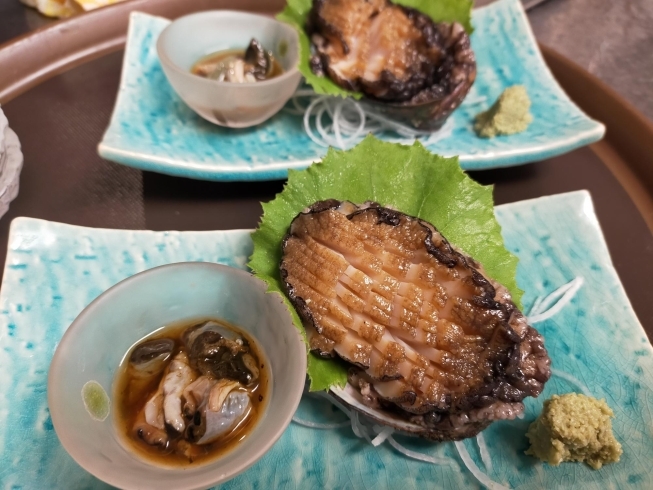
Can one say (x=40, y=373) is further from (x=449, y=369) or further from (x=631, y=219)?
(x=631, y=219)

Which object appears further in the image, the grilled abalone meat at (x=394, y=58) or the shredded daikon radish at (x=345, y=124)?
the shredded daikon radish at (x=345, y=124)

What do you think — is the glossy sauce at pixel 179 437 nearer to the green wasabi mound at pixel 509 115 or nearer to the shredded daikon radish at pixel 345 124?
the shredded daikon radish at pixel 345 124

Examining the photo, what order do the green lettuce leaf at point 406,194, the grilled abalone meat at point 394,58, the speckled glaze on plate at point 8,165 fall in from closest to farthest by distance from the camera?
the green lettuce leaf at point 406,194, the speckled glaze on plate at point 8,165, the grilled abalone meat at point 394,58

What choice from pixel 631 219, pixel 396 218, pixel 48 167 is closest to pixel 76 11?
pixel 48 167

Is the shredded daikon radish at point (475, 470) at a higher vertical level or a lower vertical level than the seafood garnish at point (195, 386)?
higher

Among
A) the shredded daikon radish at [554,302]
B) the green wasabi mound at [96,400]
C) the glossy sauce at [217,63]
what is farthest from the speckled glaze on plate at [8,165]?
the shredded daikon radish at [554,302]

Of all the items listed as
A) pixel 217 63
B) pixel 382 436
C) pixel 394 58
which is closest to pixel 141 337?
pixel 382 436
